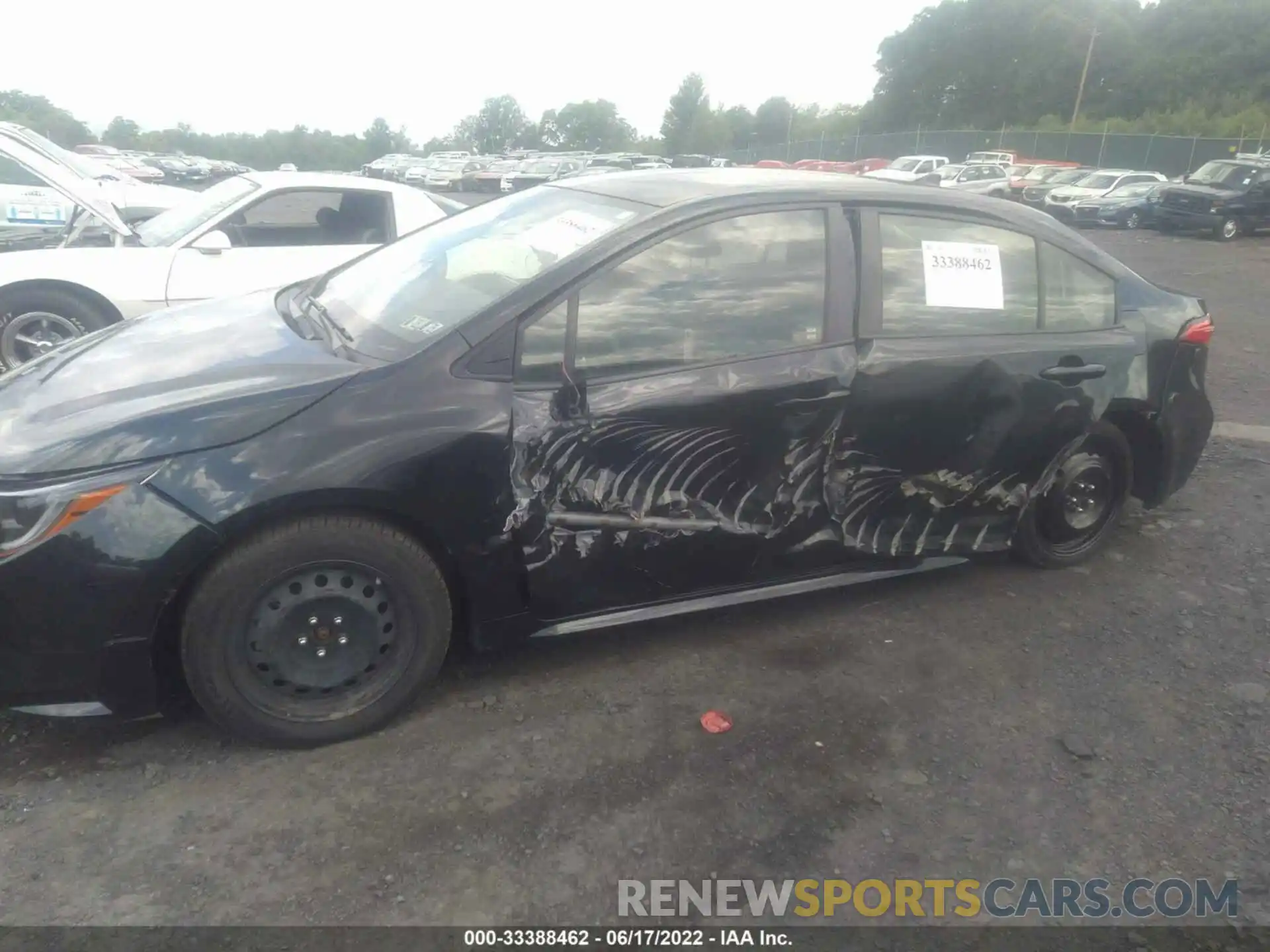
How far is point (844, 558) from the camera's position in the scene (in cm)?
353

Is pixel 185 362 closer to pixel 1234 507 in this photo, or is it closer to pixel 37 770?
pixel 37 770

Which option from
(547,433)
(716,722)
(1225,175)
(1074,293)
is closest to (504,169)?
(1225,175)

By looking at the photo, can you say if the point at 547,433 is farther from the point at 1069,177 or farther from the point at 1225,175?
the point at 1069,177

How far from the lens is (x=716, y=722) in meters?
3.03

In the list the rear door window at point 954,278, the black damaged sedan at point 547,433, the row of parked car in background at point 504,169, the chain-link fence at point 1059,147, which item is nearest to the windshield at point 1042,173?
the chain-link fence at point 1059,147

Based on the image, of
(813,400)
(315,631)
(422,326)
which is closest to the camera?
(315,631)

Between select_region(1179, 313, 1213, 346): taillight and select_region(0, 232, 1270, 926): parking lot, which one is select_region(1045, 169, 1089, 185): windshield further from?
select_region(0, 232, 1270, 926): parking lot

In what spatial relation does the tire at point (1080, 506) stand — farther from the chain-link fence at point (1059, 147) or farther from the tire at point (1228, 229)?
the chain-link fence at point (1059, 147)

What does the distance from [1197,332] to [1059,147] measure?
47.2 meters

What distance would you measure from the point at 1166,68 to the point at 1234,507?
65.3 meters

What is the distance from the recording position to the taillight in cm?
407

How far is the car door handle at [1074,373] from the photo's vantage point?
3.69 meters

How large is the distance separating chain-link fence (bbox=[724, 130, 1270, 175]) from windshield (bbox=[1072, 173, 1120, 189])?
581 inches

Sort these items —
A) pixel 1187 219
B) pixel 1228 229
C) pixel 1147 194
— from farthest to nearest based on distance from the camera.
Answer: pixel 1147 194, pixel 1187 219, pixel 1228 229
